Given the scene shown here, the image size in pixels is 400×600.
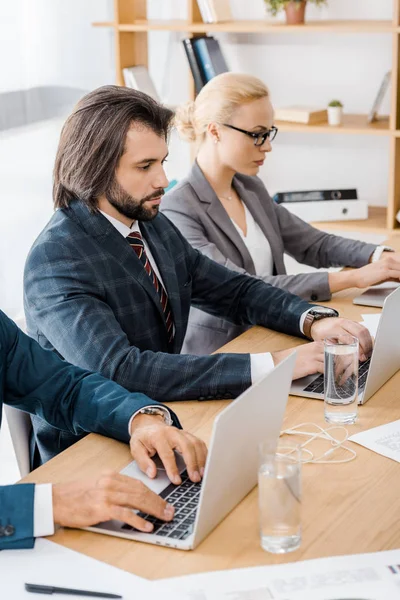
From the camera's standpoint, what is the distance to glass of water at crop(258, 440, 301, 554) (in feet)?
4.14

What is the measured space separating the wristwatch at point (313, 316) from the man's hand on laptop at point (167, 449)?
2.38 feet

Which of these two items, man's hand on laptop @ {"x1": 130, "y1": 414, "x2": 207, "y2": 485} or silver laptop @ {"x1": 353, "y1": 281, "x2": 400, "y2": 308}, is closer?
man's hand on laptop @ {"x1": 130, "y1": 414, "x2": 207, "y2": 485}

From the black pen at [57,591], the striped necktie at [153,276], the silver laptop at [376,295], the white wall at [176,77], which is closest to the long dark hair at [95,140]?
the striped necktie at [153,276]

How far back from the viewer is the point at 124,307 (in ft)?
6.77

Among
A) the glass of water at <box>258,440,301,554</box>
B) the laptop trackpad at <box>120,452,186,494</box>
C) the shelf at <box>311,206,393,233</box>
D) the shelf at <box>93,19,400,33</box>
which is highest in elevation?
the shelf at <box>93,19,400,33</box>

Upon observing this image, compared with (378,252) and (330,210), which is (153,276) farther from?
(330,210)

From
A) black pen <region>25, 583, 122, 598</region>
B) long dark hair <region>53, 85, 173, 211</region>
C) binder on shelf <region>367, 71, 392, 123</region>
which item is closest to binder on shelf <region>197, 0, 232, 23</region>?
binder on shelf <region>367, 71, 392, 123</region>

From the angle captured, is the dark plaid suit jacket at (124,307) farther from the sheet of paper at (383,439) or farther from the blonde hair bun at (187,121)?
the blonde hair bun at (187,121)

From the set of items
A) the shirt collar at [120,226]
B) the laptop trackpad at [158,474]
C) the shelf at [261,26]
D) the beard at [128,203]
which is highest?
the shelf at [261,26]

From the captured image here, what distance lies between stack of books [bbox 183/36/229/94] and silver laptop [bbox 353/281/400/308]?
5.21 ft

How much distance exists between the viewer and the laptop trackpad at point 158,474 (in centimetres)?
146

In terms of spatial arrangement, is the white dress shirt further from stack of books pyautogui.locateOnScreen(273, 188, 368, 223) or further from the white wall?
the white wall

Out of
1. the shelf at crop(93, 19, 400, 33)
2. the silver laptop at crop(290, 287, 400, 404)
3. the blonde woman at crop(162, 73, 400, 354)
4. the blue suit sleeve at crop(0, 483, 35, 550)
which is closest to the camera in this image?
the blue suit sleeve at crop(0, 483, 35, 550)

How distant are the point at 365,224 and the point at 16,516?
2.72m
